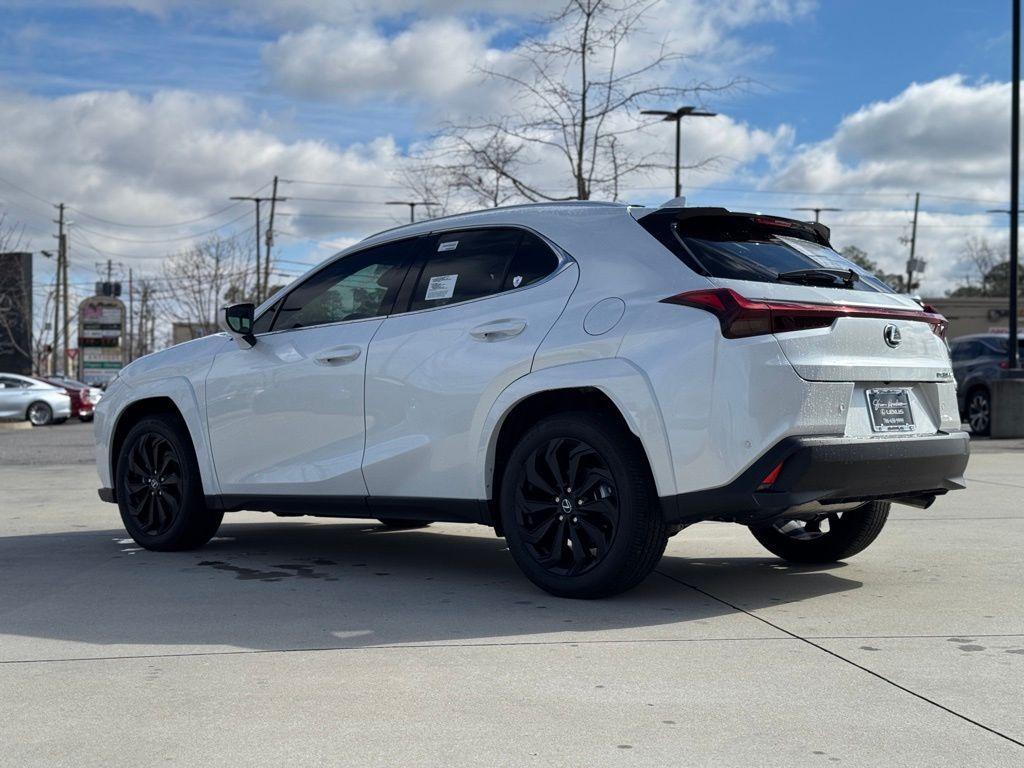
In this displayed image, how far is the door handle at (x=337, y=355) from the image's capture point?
636 centimetres

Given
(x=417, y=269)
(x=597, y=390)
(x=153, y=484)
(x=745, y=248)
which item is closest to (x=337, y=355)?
(x=417, y=269)

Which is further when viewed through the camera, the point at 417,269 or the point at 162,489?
the point at 162,489

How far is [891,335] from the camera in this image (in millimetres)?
5453

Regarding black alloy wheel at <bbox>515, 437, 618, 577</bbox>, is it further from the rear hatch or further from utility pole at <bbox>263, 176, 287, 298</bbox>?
utility pole at <bbox>263, 176, 287, 298</bbox>

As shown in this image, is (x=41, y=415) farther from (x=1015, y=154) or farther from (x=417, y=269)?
(x=417, y=269)

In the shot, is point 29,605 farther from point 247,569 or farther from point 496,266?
point 496,266

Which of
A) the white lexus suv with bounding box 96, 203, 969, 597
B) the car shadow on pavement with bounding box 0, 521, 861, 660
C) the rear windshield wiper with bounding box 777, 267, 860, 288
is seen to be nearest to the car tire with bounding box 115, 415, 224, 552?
the car shadow on pavement with bounding box 0, 521, 861, 660

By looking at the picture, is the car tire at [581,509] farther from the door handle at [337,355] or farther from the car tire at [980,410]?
the car tire at [980,410]

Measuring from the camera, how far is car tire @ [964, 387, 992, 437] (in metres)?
20.2

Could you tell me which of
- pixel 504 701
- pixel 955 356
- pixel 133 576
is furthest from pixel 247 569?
pixel 955 356

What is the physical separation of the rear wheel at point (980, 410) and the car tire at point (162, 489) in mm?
15833

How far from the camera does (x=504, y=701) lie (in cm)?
393

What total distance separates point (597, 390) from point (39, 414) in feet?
99.8

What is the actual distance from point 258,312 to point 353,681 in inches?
134
